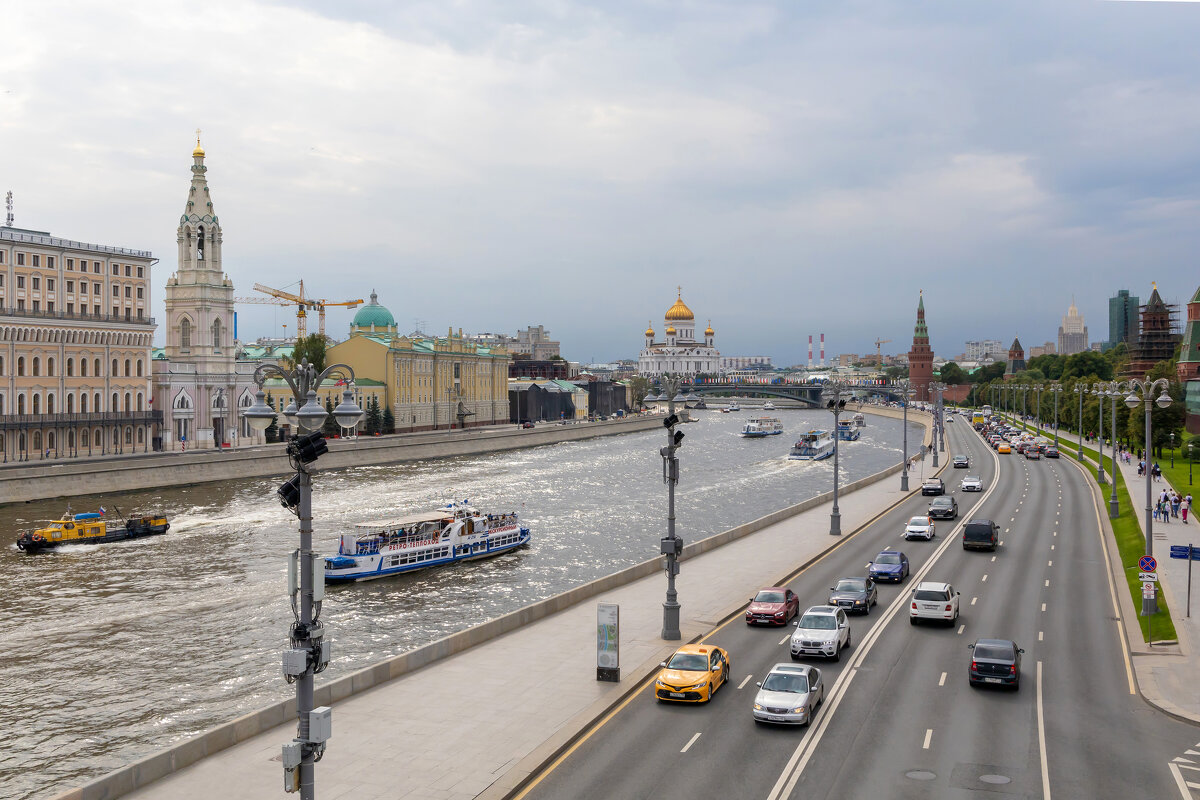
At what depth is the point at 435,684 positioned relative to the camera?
2128 centimetres

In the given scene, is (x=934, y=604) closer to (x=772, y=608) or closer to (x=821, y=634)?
(x=772, y=608)

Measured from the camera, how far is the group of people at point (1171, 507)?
43.9 meters

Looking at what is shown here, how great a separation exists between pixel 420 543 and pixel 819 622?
2586 cm

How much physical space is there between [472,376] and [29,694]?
118744 mm

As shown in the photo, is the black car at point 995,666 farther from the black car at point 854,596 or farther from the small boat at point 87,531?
the small boat at point 87,531

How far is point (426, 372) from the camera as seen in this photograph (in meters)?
131

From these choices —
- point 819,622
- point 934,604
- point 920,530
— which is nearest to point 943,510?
point 920,530

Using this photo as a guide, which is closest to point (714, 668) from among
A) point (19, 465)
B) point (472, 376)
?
point (19, 465)

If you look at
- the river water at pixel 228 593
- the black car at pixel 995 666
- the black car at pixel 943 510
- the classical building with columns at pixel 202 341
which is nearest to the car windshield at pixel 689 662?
the black car at pixel 995 666

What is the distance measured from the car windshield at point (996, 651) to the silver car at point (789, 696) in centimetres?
376

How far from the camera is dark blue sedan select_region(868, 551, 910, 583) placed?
3284cm

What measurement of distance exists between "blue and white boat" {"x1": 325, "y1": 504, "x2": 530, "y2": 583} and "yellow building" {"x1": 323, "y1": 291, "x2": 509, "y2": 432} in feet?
243

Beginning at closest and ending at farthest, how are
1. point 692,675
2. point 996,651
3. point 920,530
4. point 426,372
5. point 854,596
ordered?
point 692,675 < point 996,651 < point 854,596 < point 920,530 < point 426,372

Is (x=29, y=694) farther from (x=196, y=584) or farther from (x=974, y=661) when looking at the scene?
(x=974, y=661)
